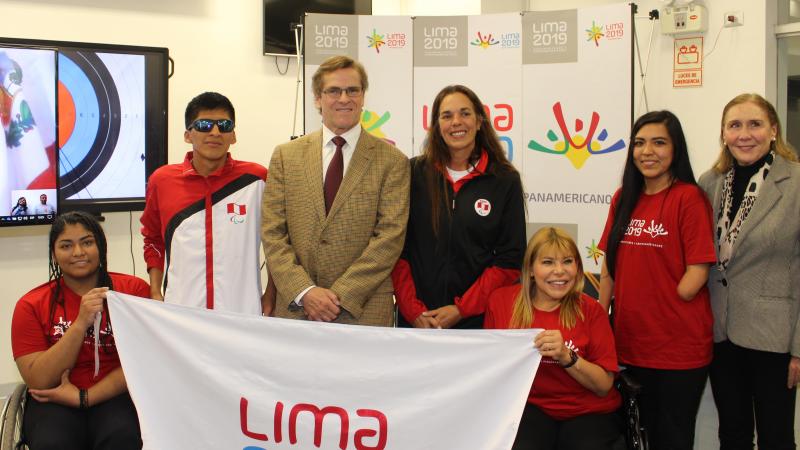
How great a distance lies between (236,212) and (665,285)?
5.31 ft

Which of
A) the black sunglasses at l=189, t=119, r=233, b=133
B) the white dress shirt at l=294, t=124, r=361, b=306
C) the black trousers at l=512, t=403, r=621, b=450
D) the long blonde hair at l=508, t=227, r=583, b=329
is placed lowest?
the black trousers at l=512, t=403, r=621, b=450

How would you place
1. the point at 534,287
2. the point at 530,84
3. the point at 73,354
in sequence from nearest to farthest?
the point at 73,354 < the point at 534,287 < the point at 530,84

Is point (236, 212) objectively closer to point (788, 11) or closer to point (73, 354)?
point (73, 354)

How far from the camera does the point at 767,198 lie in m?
2.72

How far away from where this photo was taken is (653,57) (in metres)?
5.79

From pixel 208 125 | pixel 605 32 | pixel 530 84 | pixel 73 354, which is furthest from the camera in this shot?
pixel 530 84

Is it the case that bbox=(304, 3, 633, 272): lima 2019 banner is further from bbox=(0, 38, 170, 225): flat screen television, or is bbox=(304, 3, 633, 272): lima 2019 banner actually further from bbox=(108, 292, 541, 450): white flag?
bbox=(108, 292, 541, 450): white flag

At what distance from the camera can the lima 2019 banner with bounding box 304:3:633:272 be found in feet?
16.1

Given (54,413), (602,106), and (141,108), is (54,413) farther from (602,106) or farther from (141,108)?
(602,106)

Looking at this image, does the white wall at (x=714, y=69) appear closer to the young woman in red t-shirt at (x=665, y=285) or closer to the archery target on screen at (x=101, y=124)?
the young woman in red t-shirt at (x=665, y=285)

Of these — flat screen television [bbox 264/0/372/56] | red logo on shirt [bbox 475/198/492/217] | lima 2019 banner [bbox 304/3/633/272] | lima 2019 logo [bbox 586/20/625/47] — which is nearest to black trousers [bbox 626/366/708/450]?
red logo on shirt [bbox 475/198/492/217]

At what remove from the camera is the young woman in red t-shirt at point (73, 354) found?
105 inches

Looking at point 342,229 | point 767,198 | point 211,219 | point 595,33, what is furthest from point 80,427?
point 595,33

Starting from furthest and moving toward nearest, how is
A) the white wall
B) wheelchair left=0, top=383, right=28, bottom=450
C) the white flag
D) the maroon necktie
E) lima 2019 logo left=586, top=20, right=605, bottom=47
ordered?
1. the white wall
2. lima 2019 logo left=586, top=20, right=605, bottom=47
3. the maroon necktie
4. wheelchair left=0, top=383, right=28, bottom=450
5. the white flag
